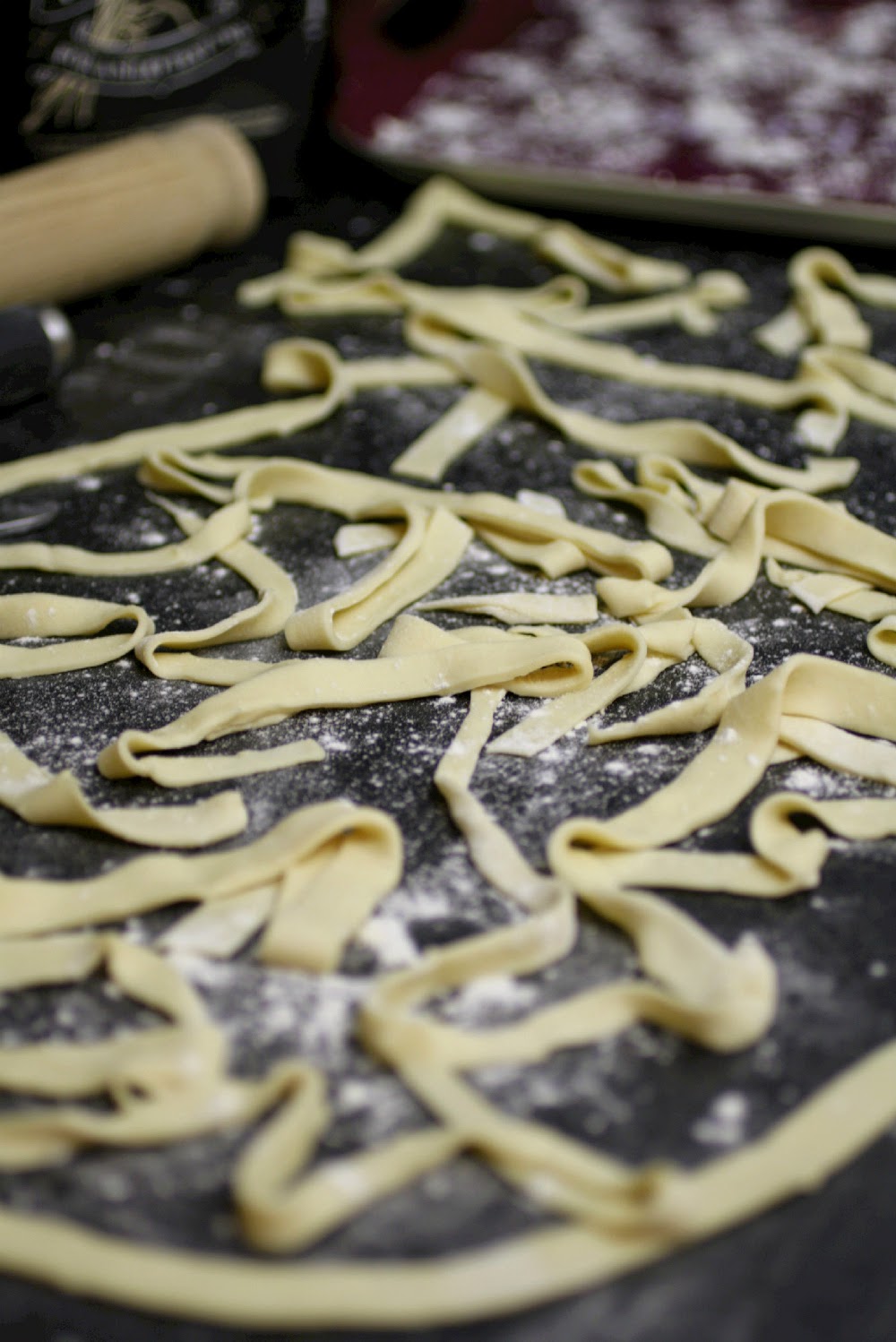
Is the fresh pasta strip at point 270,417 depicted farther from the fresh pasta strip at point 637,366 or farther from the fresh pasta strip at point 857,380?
the fresh pasta strip at point 857,380

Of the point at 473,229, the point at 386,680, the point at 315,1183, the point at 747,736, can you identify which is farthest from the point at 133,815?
the point at 473,229

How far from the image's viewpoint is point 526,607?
117 cm

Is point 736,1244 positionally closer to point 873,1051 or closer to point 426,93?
point 873,1051

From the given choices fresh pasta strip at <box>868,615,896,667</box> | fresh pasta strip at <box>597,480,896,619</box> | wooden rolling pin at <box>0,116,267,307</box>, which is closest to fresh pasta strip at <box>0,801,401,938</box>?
fresh pasta strip at <box>597,480,896,619</box>

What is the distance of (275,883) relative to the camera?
891mm

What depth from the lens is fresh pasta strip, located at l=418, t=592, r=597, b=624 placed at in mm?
1164

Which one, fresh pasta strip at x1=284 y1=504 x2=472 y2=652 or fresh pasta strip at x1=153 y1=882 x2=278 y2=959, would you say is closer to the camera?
fresh pasta strip at x1=153 y1=882 x2=278 y2=959

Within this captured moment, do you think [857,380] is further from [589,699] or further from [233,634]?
[233,634]

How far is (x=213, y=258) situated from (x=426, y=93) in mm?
511

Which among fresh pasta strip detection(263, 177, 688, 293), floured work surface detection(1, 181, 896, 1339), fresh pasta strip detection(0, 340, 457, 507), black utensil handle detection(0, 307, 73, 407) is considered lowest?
floured work surface detection(1, 181, 896, 1339)

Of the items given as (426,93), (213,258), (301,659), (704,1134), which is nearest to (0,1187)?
(704,1134)

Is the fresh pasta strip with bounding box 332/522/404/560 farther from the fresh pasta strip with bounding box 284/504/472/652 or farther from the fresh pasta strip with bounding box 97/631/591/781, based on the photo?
the fresh pasta strip with bounding box 97/631/591/781

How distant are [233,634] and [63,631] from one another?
153 millimetres

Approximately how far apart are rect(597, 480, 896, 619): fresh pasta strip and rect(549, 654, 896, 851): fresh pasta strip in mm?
164
